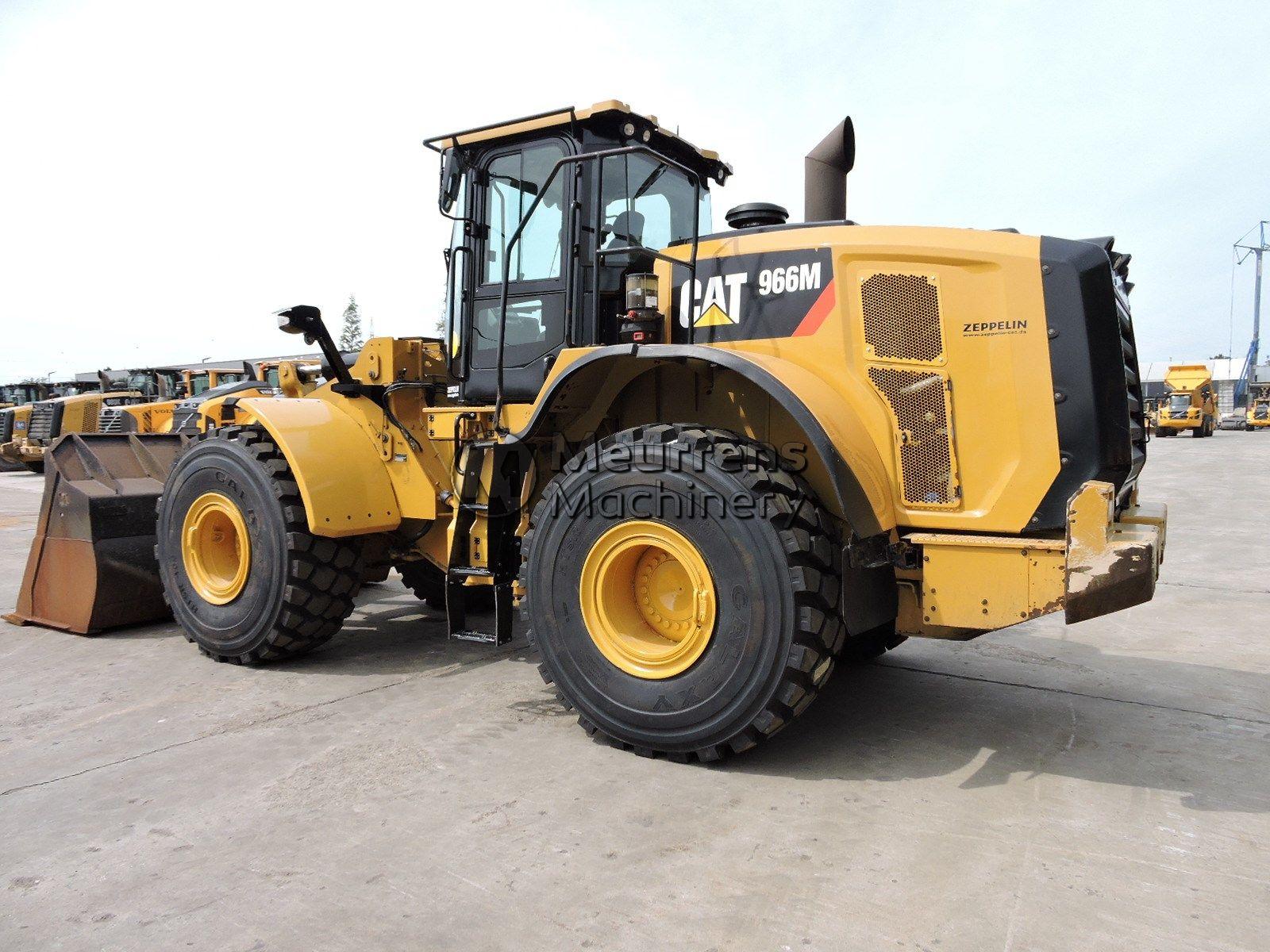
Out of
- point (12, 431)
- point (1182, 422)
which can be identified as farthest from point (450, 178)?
point (1182, 422)

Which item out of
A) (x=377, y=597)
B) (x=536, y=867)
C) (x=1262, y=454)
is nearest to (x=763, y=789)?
(x=536, y=867)

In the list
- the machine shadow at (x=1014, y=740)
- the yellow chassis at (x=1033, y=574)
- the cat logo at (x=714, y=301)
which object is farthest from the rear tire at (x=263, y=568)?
the yellow chassis at (x=1033, y=574)

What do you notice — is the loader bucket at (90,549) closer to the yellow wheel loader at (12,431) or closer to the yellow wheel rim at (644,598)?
the yellow wheel rim at (644,598)

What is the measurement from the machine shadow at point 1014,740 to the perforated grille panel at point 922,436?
1.05 m

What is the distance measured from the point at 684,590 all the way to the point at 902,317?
1425mm

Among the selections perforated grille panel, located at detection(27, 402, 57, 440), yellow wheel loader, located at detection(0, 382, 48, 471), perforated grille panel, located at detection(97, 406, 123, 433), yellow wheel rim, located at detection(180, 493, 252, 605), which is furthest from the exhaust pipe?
yellow wheel loader, located at detection(0, 382, 48, 471)

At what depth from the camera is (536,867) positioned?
276cm

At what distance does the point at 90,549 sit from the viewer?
18.9ft

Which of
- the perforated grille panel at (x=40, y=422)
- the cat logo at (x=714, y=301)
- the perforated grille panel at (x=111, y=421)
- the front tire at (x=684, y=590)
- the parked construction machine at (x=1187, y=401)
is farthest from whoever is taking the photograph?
the parked construction machine at (x=1187, y=401)

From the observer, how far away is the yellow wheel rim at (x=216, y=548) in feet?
16.9

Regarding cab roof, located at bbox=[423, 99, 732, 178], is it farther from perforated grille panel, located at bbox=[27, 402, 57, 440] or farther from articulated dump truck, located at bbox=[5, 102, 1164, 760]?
perforated grille panel, located at bbox=[27, 402, 57, 440]

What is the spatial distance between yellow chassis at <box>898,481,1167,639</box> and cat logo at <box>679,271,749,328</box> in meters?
1.25

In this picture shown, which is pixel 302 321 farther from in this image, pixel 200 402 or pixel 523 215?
pixel 200 402

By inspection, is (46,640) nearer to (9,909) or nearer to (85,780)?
(85,780)
